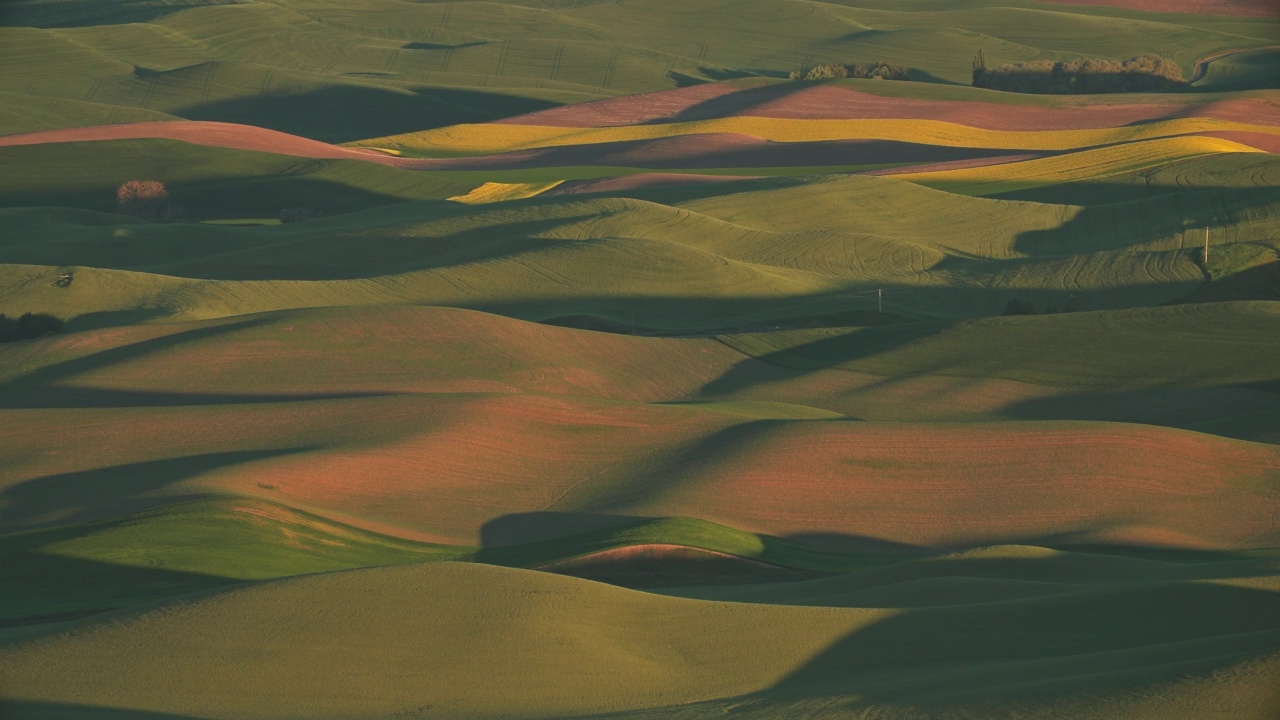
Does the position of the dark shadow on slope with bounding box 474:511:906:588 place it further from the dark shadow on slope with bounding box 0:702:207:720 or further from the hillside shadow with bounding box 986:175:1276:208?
the hillside shadow with bounding box 986:175:1276:208

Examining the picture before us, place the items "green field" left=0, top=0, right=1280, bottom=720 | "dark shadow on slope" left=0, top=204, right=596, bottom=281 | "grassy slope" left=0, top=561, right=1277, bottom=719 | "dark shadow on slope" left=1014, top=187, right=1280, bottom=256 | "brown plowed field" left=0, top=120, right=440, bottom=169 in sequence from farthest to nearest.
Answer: "brown plowed field" left=0, top=120, right=440, bottom=169 < "dark shadow on slope" left=1014, top=187, right=1280, bottom=256 < "dark shadow on slope" left=0, top=204, right=596, bottom=281 < "green field" left=0, top=0, right=1280, bottom=720 < "grassy slope" left=0, top=561, right=1277, bottom=719

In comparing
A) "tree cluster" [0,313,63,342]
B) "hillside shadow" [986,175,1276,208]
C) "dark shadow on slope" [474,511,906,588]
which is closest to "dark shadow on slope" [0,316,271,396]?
"tree cluster" [0,313,63,342]

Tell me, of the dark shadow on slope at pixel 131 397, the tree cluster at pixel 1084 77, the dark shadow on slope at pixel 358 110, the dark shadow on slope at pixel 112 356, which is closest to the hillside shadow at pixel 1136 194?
the tree cluster at pixel 1084 77

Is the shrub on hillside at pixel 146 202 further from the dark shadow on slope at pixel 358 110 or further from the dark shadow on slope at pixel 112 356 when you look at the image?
the dark shadow on slope at pixel 112 356

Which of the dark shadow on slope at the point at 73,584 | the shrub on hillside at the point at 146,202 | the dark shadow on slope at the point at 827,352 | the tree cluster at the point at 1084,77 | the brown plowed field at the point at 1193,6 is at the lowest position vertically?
the shrub on hillside at the point at 146,202

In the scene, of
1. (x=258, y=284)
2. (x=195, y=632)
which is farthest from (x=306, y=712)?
(x=258, y=284)

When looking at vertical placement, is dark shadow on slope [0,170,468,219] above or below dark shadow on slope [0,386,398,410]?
below

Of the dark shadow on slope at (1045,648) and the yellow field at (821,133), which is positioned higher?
the dark shadow on slope at (1045,648)
